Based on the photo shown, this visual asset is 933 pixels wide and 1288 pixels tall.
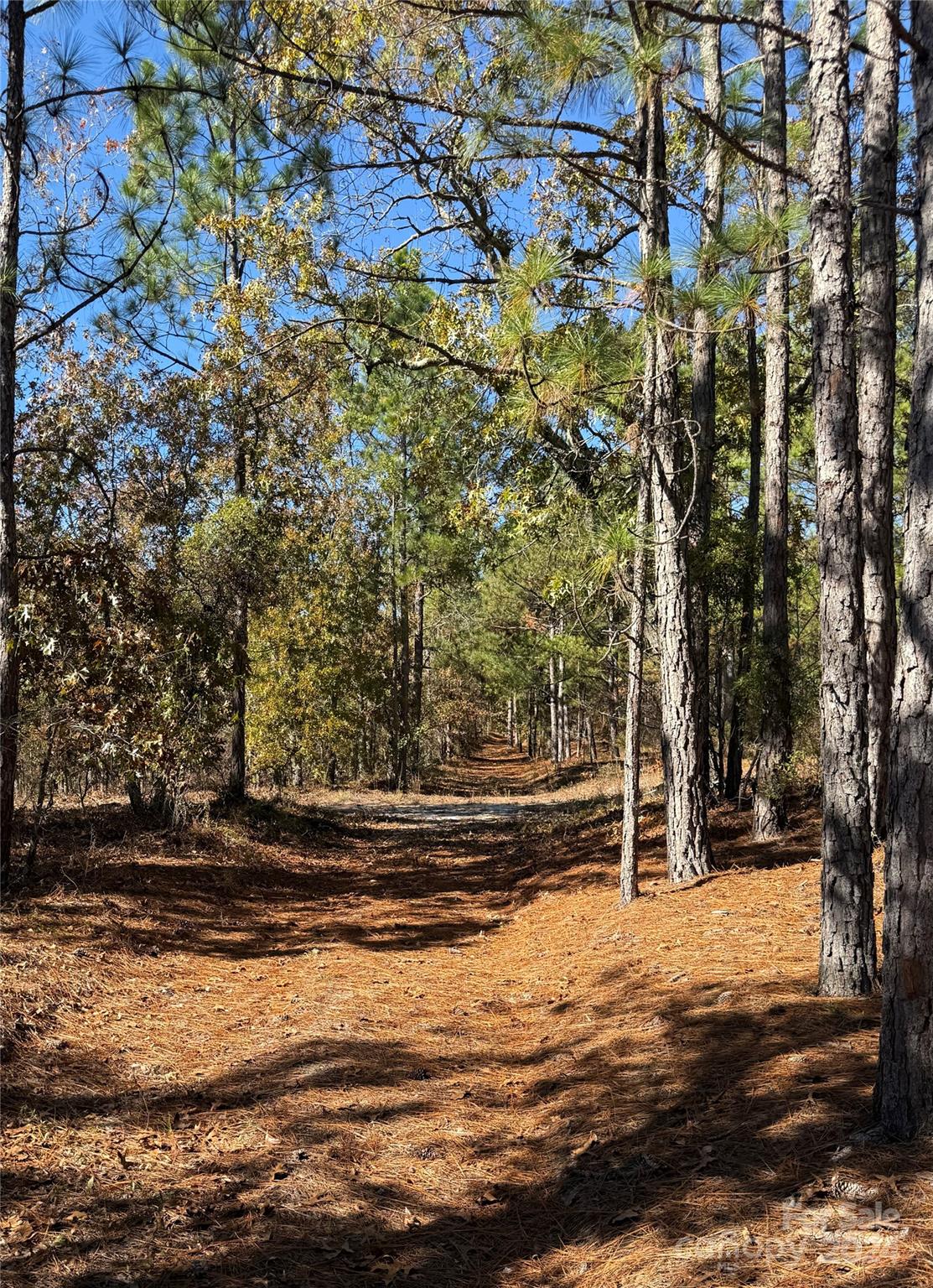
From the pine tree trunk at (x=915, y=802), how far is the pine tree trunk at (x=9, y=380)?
19.9 feet

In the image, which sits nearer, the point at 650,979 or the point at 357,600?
the point at 650,979

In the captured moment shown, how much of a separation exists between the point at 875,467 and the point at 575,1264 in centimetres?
637

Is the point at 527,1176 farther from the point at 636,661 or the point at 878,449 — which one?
the point at 878,449

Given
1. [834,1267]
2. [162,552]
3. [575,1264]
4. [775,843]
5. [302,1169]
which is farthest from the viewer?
[162,552]

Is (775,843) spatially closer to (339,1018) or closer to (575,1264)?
(339,1018)

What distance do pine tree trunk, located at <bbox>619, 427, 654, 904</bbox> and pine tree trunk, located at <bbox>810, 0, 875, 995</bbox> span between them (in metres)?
1.82

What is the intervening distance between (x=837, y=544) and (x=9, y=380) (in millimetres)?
6131

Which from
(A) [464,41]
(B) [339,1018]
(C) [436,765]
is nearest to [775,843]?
(B) [339,1018]

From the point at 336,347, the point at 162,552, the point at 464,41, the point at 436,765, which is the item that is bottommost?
the point at 436,765

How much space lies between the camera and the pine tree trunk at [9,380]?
6.83 meters

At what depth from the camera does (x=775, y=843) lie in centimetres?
877

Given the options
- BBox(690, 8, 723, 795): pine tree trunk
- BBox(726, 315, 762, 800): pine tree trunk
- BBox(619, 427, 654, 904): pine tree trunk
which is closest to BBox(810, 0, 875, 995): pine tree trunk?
BBox(619, 427, 654, 904): pine tree trunk

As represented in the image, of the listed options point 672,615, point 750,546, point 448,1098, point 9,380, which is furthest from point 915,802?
point 750,546

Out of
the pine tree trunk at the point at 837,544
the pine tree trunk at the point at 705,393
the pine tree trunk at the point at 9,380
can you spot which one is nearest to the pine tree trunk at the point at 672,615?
the pine tree trunk at the point at 705,393
